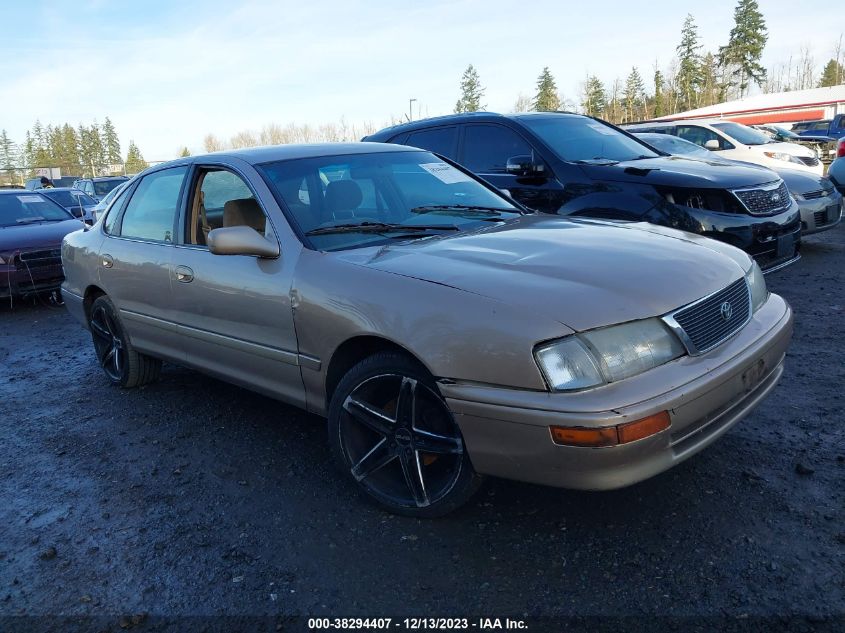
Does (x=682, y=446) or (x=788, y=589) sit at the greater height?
(x=682, y=446)

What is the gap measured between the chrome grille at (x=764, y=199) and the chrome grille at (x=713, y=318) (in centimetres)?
301

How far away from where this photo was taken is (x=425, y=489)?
2.79 meters

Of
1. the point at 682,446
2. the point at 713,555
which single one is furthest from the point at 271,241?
the point at 713,555

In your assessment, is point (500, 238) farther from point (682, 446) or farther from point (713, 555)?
point (713, 555)

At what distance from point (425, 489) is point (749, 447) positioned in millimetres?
1606

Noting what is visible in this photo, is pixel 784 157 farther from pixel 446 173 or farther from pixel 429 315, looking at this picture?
pixel 429 315

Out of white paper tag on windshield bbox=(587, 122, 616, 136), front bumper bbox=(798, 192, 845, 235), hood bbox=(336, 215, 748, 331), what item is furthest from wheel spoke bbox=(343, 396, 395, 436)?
front bumper bbox=(798, 192, 845, 235)

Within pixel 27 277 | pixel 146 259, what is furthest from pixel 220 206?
pixel 27 277

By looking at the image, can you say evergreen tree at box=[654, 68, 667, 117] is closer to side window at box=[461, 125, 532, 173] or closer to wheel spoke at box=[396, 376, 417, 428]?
side window at box=[461, 125, 532, 173]

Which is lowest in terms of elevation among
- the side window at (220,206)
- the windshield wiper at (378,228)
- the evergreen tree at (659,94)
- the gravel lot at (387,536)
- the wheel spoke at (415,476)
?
the gravel lot at (387,536)

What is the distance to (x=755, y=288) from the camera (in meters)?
3.16

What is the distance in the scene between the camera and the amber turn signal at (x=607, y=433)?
7.27ft

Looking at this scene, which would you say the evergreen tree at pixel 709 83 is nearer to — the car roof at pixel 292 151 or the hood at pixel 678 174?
the hood at pixel 678 174

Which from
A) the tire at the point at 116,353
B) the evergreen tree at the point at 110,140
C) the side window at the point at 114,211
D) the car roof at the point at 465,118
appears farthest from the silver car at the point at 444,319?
the evergreen tree at the point at 110,140
